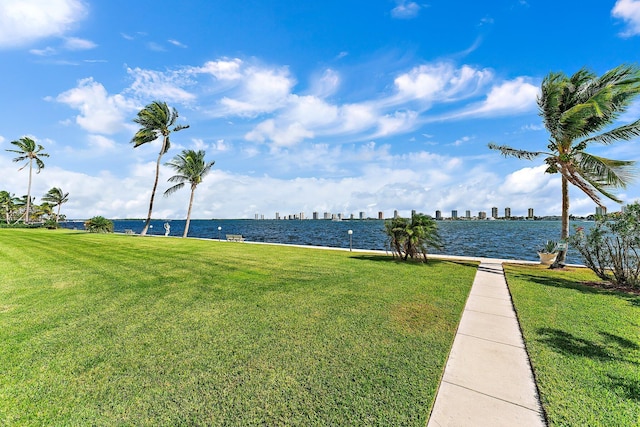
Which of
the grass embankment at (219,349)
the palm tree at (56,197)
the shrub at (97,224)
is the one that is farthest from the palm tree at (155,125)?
the palm tree at (56,197)

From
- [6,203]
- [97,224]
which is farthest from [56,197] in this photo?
[97,224]

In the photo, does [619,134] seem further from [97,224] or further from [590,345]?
[97,224]

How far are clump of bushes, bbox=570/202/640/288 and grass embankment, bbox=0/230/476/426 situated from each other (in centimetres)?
509

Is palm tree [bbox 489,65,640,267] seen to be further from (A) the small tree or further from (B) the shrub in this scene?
(B) the shrub

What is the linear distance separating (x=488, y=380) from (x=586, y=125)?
41.8 ft

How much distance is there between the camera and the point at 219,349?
13.0 ft

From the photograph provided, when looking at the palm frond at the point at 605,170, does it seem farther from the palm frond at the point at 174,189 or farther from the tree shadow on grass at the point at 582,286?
the palm frond at the point at 174,189

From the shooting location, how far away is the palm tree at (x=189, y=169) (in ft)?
92.6

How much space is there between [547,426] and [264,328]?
3781 mm

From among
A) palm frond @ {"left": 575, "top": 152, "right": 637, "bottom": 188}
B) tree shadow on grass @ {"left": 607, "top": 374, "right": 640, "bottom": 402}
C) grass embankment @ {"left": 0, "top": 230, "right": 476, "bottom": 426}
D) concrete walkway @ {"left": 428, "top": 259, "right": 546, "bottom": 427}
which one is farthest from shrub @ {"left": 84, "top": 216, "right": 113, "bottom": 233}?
palm frond @ {"left": 575, "top": 152, "right": 637, "bottom": 188}

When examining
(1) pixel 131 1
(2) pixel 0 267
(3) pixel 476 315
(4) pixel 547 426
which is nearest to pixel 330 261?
(3) pixel 476 315

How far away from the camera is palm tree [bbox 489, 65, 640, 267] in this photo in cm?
956

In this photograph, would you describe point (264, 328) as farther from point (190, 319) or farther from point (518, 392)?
point (518, 392)

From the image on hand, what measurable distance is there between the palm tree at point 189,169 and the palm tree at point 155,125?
1826mm
